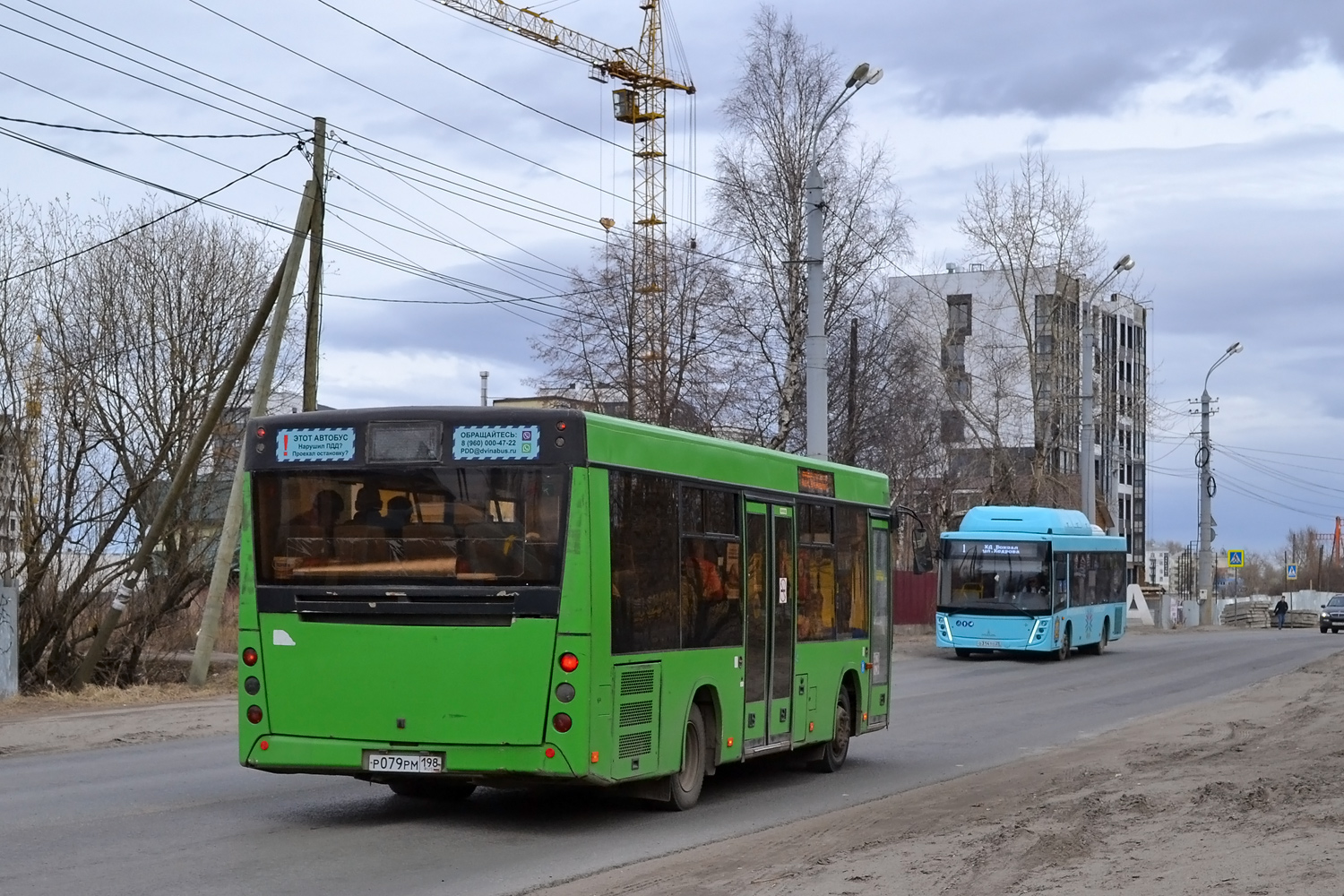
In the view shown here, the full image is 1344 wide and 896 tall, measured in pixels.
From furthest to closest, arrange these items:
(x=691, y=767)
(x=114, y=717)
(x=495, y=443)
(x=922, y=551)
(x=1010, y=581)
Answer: (x=1010, y=581) → (x=114, y=717) → (x=922, y=551) → (x=691, y=767) → (x=495, y=443)

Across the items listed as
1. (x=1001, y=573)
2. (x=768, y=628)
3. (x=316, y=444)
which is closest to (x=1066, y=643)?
(x=1001, y=573)

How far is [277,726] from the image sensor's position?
11.0m

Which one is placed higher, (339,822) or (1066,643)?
(1066,643)

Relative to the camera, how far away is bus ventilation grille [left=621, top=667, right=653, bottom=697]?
35.9 ft

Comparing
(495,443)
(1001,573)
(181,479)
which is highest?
(181,479)

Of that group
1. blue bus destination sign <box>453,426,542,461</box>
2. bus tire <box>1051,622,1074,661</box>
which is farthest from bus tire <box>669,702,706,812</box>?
bus tire <box>1051,622,1074,661</box>

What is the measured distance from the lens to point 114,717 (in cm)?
2058

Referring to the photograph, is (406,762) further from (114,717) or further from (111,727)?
(114,717)

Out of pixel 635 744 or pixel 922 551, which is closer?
pixel 635 744

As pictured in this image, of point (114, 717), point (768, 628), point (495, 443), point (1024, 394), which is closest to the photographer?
point (495, 443)

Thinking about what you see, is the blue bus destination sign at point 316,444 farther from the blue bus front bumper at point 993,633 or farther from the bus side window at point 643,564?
the blue bus front bumper at point 993,633

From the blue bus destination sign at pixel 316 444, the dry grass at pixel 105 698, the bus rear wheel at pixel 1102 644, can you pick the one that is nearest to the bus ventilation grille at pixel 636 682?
the blue bus destination sign at pixel 316 444

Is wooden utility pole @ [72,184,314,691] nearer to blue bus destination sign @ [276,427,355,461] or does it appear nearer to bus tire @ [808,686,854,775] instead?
bus tire @ [808,686,854,775]

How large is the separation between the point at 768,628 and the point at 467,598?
3.56 metres
